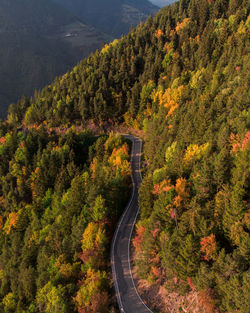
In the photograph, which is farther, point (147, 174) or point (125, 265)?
point (147, 174)

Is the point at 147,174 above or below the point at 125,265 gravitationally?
above

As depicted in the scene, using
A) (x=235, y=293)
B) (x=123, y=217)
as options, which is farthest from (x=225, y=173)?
(x=123, y=217)

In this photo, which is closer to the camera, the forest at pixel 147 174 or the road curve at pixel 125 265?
the forest at pixel 147 174

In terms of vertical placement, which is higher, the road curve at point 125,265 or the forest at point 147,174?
the forest at point 147,174

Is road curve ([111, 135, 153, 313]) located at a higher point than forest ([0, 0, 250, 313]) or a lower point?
lower

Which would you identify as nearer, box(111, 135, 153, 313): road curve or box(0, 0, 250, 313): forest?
box(0, 0, 250, 313): forest
